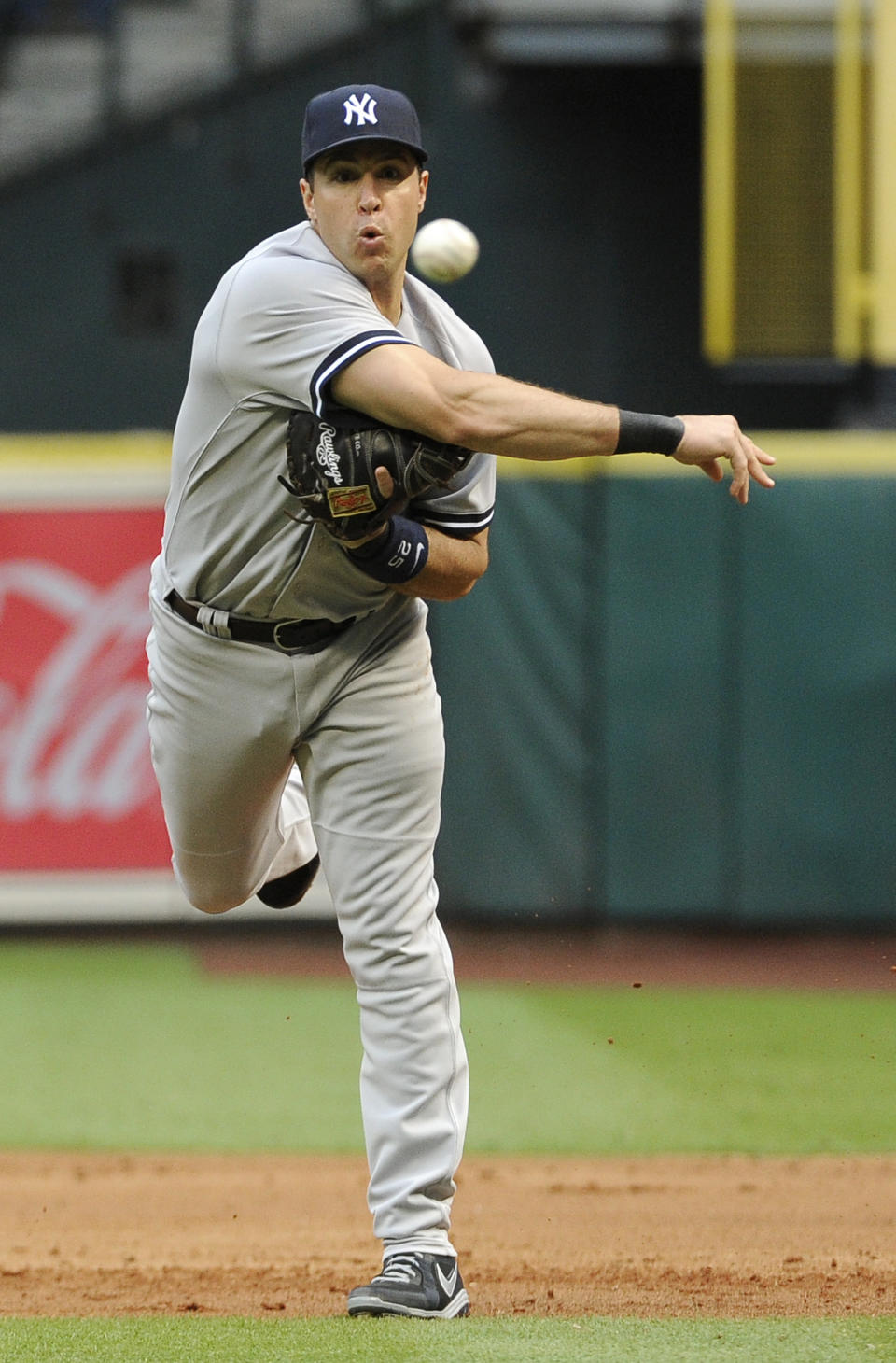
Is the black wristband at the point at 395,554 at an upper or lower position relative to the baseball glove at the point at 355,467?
lower

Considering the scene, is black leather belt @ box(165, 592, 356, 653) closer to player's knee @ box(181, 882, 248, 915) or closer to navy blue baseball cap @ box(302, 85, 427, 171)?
player's knee @ box(181, 882, 248, 915)

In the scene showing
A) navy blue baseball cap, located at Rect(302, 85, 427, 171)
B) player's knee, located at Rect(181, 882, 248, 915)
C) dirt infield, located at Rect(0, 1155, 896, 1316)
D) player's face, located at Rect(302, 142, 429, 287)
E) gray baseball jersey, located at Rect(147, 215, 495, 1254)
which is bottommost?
dirt infield, located at Rect(0, 1155, 896, 1316)

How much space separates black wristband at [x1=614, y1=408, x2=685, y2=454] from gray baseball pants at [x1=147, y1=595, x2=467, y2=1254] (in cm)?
58

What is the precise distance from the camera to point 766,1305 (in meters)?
3.17

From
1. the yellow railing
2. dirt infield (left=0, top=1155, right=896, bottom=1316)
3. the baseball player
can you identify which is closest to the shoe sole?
the baseball player

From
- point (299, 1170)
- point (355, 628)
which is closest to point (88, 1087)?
point (299, 1170)

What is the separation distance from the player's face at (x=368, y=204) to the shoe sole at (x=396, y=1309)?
1.62m

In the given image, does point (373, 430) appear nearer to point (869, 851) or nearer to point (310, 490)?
point (310, 490)

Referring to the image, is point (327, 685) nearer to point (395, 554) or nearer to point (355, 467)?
point (395, 554)

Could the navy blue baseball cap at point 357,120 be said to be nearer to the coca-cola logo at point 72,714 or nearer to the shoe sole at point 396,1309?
the shoe sole at point 396,1309

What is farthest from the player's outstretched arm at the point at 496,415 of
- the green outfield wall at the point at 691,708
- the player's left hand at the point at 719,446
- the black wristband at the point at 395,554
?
the green outfield wall at the point at 691,708

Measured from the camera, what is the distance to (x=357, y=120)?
2.95 m

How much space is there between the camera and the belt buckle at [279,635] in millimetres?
3217

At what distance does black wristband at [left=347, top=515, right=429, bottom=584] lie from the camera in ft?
9.89
